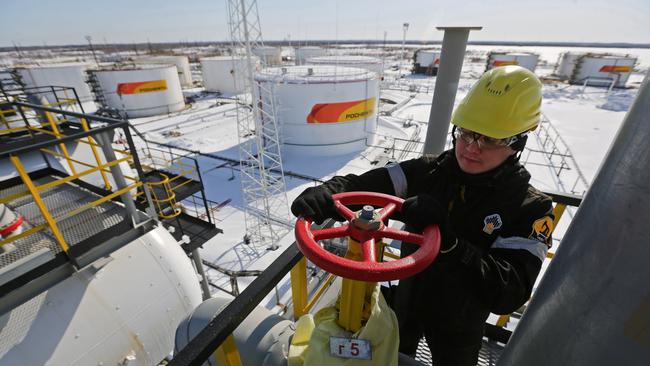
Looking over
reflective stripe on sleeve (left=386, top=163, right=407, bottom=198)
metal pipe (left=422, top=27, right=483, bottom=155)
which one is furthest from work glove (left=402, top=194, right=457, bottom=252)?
metal pipe (left=422, top=27, right=483, bottom=155)

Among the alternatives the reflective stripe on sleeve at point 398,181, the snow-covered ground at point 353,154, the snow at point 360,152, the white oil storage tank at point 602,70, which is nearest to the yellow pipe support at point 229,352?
the reflective stripe on sleeve at point 398,181

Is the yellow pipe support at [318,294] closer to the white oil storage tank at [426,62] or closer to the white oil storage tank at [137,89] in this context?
the white oil storage tank at [137,89]

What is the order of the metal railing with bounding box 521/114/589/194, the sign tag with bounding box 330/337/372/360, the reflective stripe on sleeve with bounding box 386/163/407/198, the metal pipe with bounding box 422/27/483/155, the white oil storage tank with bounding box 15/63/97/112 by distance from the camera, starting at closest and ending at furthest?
the sign tag with bounding box 330/337/372/360 → the reflective stripe on sleeve with bounding box 386/163/407/198 → the metal pipe with bounding box 422/27/483/155 → the metal railing with bounding box 521/114/589/194 → the white oil storage tank with bounding box 15/63/97/112

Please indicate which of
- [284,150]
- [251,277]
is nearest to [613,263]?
[251,277]

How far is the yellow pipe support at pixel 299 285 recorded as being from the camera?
6.87ft

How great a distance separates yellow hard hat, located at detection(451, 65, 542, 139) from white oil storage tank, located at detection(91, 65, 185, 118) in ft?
100

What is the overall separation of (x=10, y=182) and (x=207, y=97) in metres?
32.5

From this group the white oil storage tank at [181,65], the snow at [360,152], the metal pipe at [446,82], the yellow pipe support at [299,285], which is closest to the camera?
the yellow pipe support at [299,285]

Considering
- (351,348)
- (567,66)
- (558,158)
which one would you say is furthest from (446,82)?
(567,66)

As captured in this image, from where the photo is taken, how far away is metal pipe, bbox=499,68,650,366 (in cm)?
67

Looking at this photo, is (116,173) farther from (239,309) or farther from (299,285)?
(239,309)

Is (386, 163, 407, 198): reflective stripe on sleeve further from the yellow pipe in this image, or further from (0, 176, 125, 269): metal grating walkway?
(0, 176, 125, 269): metal grating walkway

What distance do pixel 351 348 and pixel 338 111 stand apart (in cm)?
1621

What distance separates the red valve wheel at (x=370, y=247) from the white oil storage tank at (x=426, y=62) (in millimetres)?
51711
